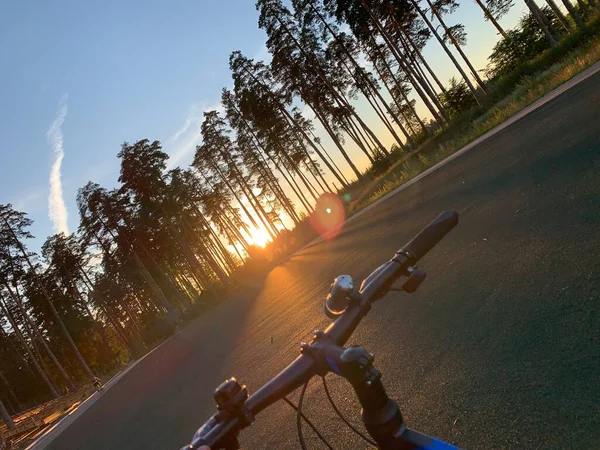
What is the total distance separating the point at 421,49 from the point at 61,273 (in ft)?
128

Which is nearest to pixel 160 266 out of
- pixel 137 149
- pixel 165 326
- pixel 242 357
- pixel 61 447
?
pixel 165 326

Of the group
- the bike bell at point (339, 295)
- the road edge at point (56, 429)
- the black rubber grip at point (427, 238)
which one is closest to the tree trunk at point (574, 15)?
the black rubber grip at point (427, 238)

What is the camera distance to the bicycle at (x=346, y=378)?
1.04 m

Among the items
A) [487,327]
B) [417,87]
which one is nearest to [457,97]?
[417,87]

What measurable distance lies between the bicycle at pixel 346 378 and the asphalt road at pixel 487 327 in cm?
173

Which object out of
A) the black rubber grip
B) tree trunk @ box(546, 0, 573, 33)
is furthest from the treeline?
the black rubber grip

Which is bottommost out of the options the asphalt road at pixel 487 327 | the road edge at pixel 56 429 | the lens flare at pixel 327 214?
the asphalt road at pixel 487 327

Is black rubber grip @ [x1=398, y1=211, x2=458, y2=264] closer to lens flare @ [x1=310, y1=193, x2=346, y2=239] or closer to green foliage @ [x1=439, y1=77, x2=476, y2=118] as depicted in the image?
lens flare @ [x1=310, y1=193, x2=346, y2=239]

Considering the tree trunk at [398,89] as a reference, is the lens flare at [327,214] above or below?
below

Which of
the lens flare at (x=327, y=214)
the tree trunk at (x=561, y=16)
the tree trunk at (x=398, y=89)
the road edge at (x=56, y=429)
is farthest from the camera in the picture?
the tree trunk at (x=398, y=89)

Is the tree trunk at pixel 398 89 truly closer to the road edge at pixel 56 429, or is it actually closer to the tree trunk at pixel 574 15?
the tree trunk at pixel 574 15

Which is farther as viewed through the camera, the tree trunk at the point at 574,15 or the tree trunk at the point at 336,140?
the tree trunk at the point at 336,140

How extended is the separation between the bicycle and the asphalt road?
1727mm

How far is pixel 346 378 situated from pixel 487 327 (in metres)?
3.23
